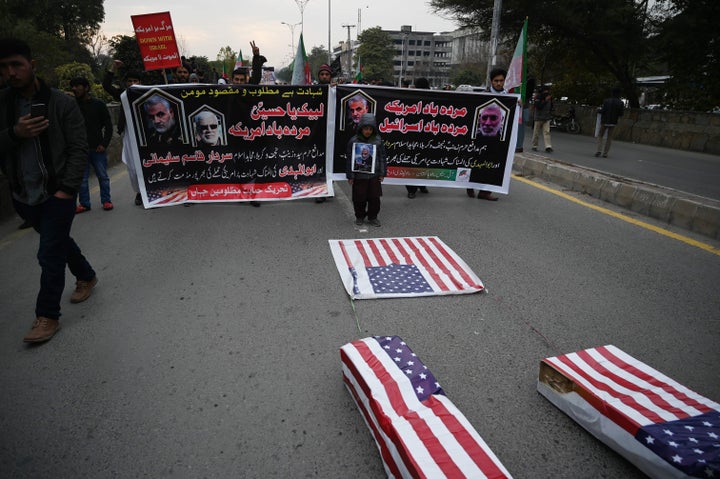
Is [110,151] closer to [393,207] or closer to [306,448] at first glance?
[393,207]

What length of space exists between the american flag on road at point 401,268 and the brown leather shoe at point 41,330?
2.30 meters

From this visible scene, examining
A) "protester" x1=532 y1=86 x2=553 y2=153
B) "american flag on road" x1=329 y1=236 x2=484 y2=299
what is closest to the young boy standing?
"american flag on road" x1=329 y1=236 x2=484 y2=299

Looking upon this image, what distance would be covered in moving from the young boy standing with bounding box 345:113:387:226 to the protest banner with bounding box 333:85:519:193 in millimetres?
1260

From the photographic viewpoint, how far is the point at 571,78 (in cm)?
2298

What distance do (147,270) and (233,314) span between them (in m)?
1.44

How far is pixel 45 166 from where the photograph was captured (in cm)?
321

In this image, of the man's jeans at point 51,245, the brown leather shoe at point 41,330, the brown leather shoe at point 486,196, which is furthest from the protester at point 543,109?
the brown leather shoe at point 41,330

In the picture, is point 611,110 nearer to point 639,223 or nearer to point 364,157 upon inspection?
point 639,223

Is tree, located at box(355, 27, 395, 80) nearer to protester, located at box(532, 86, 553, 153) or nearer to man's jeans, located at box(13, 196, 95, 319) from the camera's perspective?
protester, located at box(532, 86, 553, 153)

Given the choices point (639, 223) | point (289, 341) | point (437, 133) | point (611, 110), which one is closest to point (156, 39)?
point (437, 133)

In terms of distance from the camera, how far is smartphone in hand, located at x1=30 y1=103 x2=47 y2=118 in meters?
3.06

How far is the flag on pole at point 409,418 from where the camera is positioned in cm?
187

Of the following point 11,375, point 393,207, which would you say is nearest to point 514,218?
point 393,207

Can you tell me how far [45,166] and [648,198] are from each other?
290 inches
